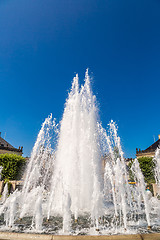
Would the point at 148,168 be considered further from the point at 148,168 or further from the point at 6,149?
the point at 6,149

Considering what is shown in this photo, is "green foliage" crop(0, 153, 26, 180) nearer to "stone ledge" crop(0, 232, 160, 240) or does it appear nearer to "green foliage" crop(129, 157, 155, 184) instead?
"stone ledge" crop(0, 232, 160, 240)

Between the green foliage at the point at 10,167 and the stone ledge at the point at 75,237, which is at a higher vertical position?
the green foliage at the point at 10,167

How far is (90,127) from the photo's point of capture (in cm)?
1212

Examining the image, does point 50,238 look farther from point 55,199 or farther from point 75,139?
point 75,139

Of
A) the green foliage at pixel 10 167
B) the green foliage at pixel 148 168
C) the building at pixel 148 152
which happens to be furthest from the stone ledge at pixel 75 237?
the building at pixel 148 152

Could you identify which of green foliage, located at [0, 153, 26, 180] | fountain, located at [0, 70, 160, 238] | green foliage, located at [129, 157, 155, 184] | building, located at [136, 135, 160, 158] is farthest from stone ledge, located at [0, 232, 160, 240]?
building, located at [136, 135, 160, 158]

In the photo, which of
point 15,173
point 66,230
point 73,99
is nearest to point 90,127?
point 73,99

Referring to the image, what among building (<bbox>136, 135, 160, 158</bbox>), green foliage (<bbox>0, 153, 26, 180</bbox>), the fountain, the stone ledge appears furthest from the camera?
building (<bbox>136, 135, 160, 158</bbox>)

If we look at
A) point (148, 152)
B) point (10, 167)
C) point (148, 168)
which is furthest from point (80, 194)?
point (148, 152)

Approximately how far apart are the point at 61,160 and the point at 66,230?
6.26m

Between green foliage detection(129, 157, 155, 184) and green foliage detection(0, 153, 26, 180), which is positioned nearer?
green foliage detection(0, 153, 26, 180)

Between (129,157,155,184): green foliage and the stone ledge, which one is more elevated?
(129,157,155,184): green foliage

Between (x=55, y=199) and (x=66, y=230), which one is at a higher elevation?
(x=55, y=199)

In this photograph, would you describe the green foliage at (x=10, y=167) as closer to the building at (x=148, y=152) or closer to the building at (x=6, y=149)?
the building at (x=6, y=149)
